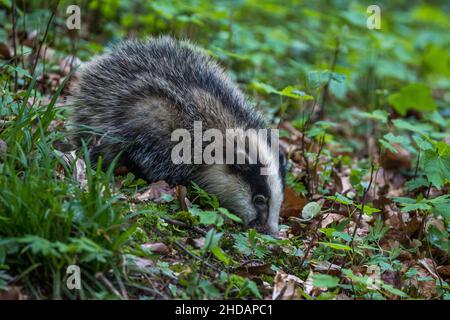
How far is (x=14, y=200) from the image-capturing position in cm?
436

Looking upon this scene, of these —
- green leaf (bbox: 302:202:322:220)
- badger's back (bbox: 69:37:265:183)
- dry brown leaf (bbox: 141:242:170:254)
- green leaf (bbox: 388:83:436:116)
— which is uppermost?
green leaf (bbox: 388:83:436:116)

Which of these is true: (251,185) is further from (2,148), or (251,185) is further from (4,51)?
(4,51)

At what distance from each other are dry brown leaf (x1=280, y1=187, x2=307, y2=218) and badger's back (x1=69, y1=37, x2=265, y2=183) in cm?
86

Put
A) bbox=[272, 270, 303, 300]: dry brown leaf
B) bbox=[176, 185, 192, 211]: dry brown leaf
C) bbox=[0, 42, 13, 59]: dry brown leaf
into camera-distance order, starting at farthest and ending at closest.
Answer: bbox=[0, 42, 13, 59]: dry brown leaf < bbox=[176, 185, 192, 211]: dry brown leaf < bbox=[272, 270, 303, 300]: dry brown leaf

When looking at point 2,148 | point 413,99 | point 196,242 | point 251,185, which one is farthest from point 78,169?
point 413,99

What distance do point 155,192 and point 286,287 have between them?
5.94 feet

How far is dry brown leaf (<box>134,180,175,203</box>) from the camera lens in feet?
19.7

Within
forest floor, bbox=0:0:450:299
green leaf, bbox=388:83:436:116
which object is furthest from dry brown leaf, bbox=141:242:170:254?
green leaf, bbox=388:83:436:116

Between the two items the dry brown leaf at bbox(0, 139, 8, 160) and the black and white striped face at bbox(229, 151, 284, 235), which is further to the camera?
the black and white striped face at bbox(229, 151, 284, 235)

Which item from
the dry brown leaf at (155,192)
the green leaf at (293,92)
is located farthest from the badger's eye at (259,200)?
the green leaf at (293,92)

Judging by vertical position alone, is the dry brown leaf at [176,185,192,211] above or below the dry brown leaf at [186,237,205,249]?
above

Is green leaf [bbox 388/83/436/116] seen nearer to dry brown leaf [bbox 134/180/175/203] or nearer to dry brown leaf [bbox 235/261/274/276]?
dry brown leaf [bbox 134/180/175/203]

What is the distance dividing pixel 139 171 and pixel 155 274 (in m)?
1.93
